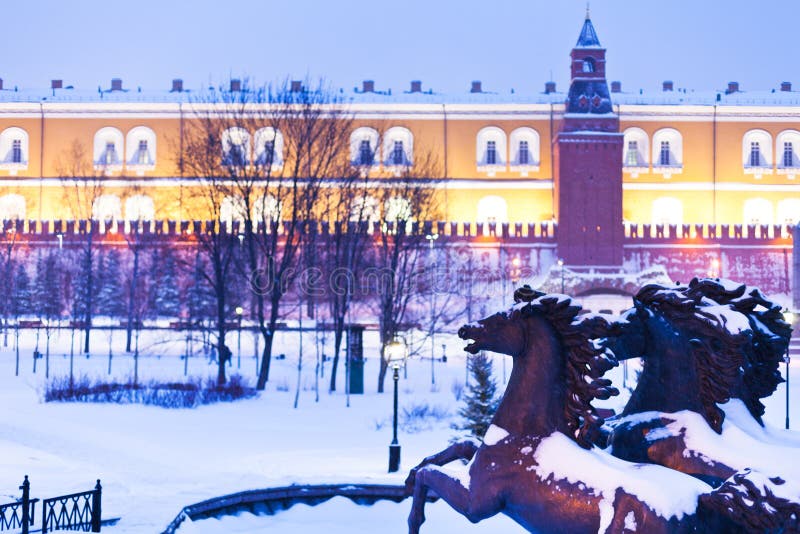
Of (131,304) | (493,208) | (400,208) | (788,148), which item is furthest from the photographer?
(788,148)

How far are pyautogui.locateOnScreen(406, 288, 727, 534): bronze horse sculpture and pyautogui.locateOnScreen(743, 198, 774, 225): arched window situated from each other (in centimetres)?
4755

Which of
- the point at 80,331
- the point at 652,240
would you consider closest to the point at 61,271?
the point at 80,331

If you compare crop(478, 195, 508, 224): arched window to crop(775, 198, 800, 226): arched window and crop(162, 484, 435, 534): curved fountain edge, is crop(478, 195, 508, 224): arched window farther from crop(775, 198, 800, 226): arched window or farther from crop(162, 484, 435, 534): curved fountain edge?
crop(162, 484, 435, 534): curved fountain edge

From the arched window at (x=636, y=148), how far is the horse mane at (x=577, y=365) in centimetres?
4638

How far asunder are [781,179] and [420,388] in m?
32.9

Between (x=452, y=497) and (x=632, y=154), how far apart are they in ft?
154

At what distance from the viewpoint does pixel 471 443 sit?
5086mm

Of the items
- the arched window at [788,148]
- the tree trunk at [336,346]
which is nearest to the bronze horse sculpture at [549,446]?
the tree trunk at [336,346]

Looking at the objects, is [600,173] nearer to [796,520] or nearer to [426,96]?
[426,96]

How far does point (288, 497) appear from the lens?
29.8 ft

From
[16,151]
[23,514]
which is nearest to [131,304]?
[16,151]

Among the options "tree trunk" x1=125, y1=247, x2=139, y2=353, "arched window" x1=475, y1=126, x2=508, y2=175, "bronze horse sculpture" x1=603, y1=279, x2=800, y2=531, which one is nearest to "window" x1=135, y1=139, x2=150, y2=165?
"tree trunk" x1=125, y1=247, x2=139, y2=353

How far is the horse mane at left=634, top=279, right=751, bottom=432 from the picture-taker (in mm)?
4695

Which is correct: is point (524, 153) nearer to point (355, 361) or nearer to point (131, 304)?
point (131, 304)
